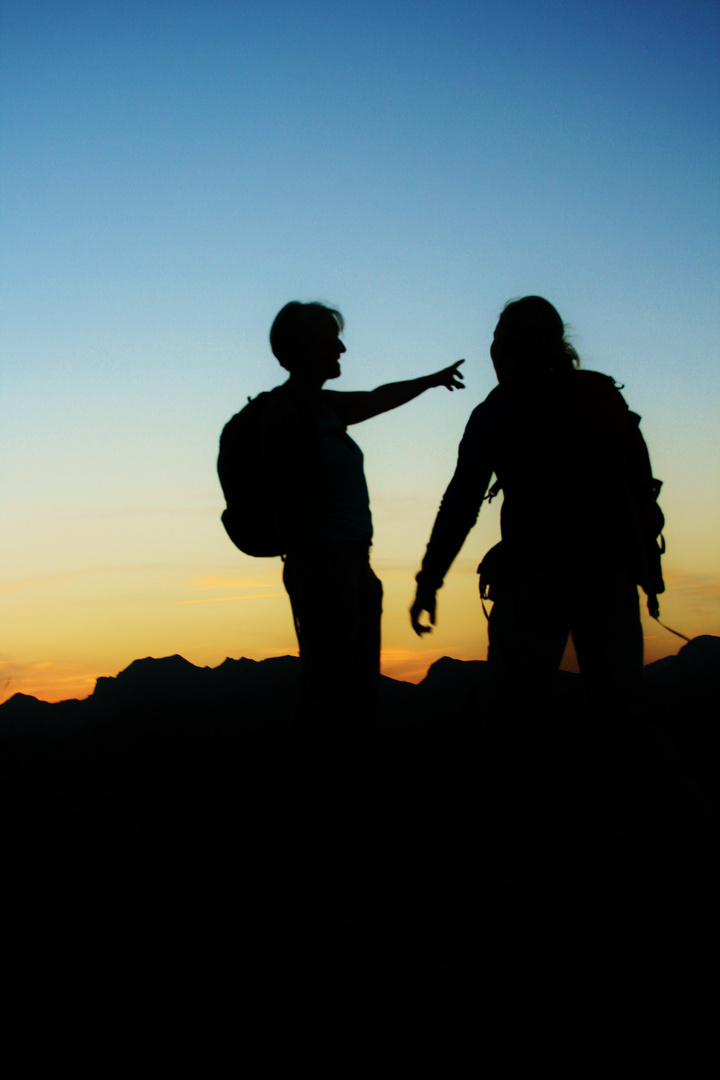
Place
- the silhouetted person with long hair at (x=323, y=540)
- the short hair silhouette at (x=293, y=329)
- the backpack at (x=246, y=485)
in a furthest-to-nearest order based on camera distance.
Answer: the short hair silhouette at (x=293, y=329), the backpack at (x=246, y=485), the silhouetted person with long hair at (x=323, y=540)

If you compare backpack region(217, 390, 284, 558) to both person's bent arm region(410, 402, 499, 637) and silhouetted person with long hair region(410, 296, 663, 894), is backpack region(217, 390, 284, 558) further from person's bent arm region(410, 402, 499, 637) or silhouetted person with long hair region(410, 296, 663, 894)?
silhouetted person with long hair region(410, 296, 663, 894)

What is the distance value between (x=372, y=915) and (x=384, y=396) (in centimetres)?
215

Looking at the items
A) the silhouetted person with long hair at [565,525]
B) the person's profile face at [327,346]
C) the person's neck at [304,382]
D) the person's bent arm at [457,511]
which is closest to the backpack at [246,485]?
the person's neck at [304,382]

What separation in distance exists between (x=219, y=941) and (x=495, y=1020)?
835 mm

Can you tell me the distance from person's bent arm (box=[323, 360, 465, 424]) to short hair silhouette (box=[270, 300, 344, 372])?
0.84 feet

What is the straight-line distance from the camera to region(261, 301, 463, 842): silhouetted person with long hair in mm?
2721

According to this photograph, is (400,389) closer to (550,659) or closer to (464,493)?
(464,493)

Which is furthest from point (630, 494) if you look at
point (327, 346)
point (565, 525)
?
point (327, 346)

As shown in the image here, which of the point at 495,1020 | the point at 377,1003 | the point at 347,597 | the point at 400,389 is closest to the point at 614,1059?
the point at 495,1020

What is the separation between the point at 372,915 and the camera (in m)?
2.25

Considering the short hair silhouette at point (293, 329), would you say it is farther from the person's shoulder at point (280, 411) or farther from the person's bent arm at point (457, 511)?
the person's bent arm at point (457, 511)

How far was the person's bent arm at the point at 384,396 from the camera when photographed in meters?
3.29

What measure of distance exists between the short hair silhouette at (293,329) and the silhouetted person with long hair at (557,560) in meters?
0.98

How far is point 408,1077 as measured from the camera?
1.45m
